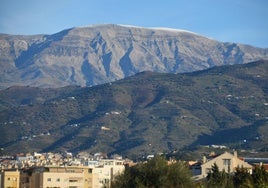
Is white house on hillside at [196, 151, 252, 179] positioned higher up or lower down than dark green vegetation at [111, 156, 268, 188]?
higher up

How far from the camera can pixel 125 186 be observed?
245ft

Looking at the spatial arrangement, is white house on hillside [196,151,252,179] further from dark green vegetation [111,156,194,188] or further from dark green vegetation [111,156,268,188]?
dark green vegetation [111,156,194,188]

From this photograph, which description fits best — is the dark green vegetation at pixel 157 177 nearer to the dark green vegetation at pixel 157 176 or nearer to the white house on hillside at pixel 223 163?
the dark green vegetation at pixel 157 176

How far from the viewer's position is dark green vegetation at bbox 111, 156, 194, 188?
245 ft

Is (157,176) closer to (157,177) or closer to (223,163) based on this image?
(157,177)

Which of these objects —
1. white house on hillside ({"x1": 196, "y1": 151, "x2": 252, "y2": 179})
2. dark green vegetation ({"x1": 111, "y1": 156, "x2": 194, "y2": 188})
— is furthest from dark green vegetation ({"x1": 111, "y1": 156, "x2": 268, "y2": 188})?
white house on hillside ({"x1": 196, "y1": 151, "x2": 252, "y2": 179})

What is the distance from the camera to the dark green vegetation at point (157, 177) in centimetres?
7481

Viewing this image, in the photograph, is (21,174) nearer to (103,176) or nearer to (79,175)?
(79,175)

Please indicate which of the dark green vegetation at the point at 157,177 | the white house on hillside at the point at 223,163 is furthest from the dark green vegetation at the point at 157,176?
the white house on hillside at the point at 223,163

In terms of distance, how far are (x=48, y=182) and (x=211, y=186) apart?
170 ft

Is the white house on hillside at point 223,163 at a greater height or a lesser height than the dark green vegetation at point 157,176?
greater

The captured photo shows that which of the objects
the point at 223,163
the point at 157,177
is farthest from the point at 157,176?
the point at 223,163

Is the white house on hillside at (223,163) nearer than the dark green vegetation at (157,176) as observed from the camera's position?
No

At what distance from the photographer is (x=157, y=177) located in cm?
7519
